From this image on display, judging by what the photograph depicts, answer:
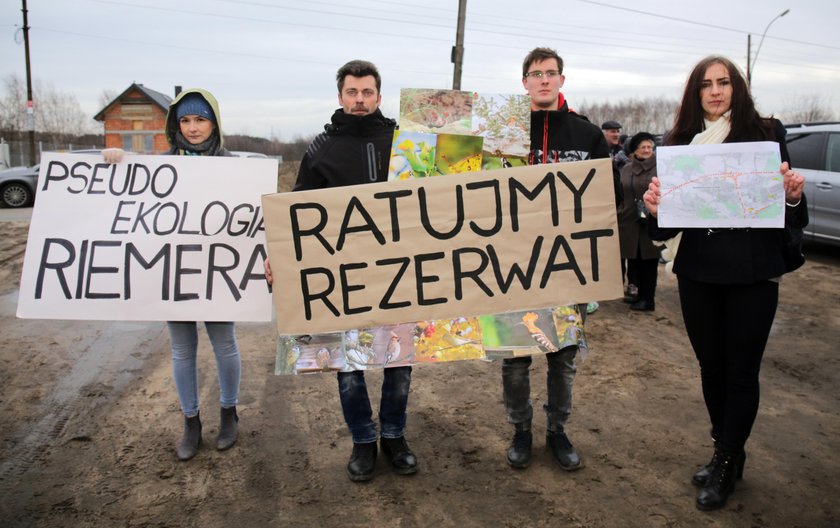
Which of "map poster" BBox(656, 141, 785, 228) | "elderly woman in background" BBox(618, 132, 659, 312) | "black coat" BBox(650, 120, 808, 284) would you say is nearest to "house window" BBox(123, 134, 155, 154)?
"elderly woman in background" BBox(618, 132, 659, 312)

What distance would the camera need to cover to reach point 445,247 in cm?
294

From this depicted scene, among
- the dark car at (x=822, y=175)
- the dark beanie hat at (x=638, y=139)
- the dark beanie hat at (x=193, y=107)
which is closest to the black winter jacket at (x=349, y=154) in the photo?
the dark beanie hat at (x=193, y=107)

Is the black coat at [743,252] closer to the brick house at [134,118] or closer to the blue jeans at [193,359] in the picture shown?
the blue jeans at [193,359]

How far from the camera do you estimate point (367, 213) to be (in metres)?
2.91

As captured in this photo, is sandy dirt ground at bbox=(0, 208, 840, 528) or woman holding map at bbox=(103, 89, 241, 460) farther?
woman holding map at bbox=(103, 89, 241, 460)

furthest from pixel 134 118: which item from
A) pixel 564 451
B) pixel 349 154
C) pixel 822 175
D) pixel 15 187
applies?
pixel 564 451

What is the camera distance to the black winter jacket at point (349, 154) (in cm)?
308

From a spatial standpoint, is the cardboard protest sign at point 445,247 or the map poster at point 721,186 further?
the cardboard protest sign at point 445,247

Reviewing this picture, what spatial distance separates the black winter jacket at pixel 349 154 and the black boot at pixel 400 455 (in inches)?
52.4

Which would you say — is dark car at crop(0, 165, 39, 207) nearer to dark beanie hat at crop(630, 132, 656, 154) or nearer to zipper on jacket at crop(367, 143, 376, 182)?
dark beanie hat at crop(630, 132, 656, 154)

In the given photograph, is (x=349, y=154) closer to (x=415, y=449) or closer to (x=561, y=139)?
(x=561, y=139)

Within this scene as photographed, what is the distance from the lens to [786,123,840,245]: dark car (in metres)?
8.78

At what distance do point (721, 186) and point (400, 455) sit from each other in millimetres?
1967

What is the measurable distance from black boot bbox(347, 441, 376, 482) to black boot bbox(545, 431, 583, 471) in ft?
3.03
